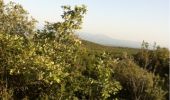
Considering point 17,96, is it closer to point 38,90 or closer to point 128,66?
point 38,90

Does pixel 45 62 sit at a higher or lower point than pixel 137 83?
higher

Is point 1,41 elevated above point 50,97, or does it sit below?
above

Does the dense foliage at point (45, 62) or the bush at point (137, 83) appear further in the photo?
the bush at point (137, 83)

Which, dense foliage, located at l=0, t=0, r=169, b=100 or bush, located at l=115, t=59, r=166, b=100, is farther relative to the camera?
bush, located at l=115, t=59, r=166, b=100

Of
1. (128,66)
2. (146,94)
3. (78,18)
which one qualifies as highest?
(78,18)

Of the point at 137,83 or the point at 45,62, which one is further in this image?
the point at 137,83

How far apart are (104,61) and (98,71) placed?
0.80m

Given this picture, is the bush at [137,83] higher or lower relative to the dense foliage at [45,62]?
lower

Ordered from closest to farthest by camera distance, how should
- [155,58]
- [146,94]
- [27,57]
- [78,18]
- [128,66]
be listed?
[27,57]
[78,18]
[146,94]
[128,66]
[155,58]

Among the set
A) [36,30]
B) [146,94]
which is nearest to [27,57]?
[36,30]

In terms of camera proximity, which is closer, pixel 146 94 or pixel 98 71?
pixel 98 71

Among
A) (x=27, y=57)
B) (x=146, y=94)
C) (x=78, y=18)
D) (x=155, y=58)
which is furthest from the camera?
(x=155, y=58)

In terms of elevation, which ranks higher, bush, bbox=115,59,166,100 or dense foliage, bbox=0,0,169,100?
dense foliage, bbox=0,0,169,100

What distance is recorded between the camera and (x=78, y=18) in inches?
835
